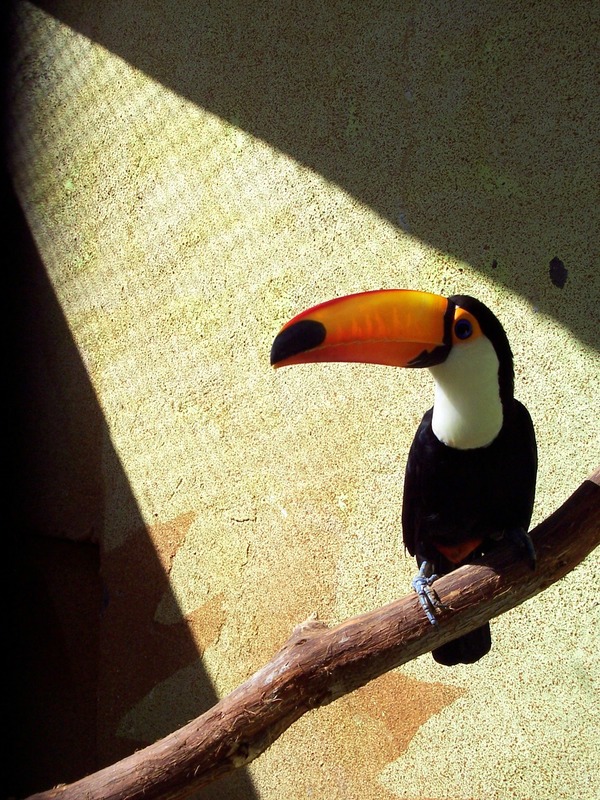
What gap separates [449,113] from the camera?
2.58 metres

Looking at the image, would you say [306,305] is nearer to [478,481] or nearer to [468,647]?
[478,481]

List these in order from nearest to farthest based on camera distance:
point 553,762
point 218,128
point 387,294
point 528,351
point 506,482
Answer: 1. point 387,294
2. point 506,482
3. point 553,762
4. point 528,351
5. point 218,128

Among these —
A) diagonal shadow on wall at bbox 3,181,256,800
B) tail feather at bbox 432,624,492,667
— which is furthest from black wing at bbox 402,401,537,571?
diagonal shadow on wall at bbox 3,181,256,800

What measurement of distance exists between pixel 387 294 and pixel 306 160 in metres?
1.38

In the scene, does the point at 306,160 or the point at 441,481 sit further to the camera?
the point at 306,160

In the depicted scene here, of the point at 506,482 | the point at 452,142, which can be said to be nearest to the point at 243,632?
the point at 506,482

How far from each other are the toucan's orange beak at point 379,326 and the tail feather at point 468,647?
73 cm

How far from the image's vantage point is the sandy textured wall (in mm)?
2328

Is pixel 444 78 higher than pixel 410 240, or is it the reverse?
pixel 444 78

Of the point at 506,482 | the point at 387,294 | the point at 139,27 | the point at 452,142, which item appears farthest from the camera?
the point at 139,27

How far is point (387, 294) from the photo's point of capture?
1672mm

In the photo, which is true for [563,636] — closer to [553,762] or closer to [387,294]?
[553,762]

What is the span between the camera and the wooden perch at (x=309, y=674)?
5.02 ft

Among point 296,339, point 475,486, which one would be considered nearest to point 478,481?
point 475,486
